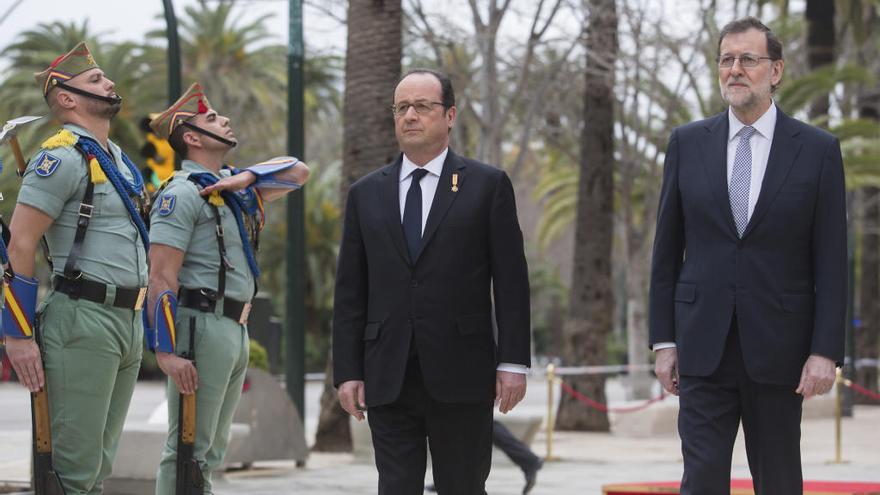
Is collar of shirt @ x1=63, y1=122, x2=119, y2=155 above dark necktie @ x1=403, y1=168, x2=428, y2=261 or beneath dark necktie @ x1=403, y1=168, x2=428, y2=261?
above

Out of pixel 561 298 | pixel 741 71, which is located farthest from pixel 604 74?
pixel 561 298

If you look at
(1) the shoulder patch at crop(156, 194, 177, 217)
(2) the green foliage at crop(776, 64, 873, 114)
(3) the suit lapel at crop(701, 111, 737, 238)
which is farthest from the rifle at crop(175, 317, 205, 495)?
(2) the green foliage at crop(776, 64, 873, 114)

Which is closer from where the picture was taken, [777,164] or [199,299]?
[777,164]

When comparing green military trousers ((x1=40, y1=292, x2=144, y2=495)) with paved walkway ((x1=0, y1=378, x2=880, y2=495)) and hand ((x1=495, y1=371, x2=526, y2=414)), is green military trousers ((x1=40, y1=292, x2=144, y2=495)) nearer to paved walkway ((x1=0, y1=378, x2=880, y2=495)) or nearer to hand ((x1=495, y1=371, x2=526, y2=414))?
hand ((x1=495, y1=371, x2=526, y2=414))

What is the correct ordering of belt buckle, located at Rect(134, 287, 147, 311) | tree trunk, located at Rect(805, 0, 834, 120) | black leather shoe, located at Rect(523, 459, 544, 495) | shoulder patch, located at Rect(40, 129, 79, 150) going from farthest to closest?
tree trunk, located at Rect(805, 0, 834, 120), black leather shoe, located at Rect(523, 459, 544, 495), belt buckle, located at Rect(134, 287, 147, 311), shoulder patch, located at Rect(40, 129, 79, 150)

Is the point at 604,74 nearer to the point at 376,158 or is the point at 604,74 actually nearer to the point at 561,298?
the point at 376,158

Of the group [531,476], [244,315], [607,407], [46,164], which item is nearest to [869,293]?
[607,407]

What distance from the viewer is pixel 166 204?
21.8 ft

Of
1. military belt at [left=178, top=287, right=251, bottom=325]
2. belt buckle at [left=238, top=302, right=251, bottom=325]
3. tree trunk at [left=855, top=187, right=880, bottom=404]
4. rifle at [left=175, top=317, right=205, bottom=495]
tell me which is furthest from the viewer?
tree trunk at [left=855, top=187, right=880, bottom=404]

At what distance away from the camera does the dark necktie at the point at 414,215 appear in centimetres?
549

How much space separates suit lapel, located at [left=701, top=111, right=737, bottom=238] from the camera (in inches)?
217

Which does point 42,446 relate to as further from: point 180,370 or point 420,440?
point 420,440

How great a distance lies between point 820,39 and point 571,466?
1515 cm

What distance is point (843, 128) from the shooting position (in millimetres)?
26312
